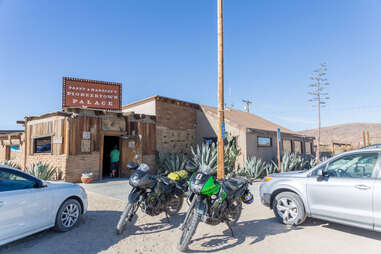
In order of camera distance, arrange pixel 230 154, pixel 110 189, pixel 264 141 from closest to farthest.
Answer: pixel 110 189
pixel 230 154
pixel 264 141

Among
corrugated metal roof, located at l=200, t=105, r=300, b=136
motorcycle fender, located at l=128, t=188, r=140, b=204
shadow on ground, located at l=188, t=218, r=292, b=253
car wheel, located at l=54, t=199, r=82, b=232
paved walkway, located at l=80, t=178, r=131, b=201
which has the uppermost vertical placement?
corrugated metal roof, located at l=200, t=105, r=300, b=136

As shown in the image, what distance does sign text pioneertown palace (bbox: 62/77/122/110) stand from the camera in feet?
40.1

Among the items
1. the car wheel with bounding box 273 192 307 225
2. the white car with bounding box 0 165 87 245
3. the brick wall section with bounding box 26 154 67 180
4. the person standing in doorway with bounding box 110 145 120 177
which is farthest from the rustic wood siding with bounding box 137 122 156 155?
the car wheel with bounding box 273 192 307 225

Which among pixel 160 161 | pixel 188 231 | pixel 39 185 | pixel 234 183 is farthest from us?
pixel 160 161

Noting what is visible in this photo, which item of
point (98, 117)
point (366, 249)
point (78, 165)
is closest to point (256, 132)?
point (98, 117)

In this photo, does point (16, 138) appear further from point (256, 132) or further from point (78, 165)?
point (256, 132)

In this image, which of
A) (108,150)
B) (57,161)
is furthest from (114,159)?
(57,161)

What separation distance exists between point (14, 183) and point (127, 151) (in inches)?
315

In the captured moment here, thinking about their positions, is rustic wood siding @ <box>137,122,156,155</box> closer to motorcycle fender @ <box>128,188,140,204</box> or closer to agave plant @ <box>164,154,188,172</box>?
agave plant @ <box>164,154,188,172</box>

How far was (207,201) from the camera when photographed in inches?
153

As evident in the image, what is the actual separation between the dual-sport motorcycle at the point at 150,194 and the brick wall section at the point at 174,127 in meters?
8.14

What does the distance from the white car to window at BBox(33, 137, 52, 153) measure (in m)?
7.35

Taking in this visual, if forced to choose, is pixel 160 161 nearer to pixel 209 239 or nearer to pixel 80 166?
pixel 80 166

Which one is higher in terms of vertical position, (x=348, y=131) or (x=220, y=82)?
(x=348, y=131)
